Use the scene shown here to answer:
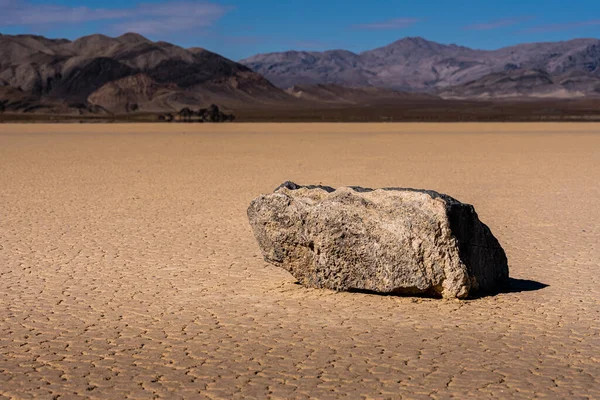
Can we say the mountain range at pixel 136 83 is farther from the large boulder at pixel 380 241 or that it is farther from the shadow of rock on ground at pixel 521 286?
the shadow of rock on ground at pixel 521 286

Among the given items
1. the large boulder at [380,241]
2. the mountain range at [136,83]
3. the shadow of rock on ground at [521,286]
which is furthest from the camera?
the mountain range at [136,83]

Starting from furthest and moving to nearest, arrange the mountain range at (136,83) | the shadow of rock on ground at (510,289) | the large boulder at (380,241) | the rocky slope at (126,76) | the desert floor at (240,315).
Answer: the rocky slope at (126,76)
the mountain range at (136,83)
the shadow of rock on ground at (510,289)
the large boulder at (380,241)
the desert floor at (240,315)

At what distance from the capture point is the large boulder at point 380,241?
655 centimetres

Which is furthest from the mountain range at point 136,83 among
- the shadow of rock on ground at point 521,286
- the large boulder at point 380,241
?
the shadow of rock on ground at point 521,286

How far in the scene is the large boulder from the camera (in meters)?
6.55

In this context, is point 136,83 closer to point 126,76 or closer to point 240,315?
point 126,76

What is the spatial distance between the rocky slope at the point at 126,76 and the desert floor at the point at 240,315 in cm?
8551

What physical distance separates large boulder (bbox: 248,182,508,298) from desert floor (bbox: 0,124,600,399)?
0.60 ft

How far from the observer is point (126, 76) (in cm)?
12362

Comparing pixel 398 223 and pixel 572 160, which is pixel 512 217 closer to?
pixel 398 223

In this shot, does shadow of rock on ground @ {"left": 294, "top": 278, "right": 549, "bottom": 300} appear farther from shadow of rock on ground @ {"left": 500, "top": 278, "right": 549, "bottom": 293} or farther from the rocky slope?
the rocky slope

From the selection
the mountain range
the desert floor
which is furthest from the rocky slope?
the desert floor

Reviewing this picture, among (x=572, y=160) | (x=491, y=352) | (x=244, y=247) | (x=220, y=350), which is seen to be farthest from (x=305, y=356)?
(x=572, y=160)

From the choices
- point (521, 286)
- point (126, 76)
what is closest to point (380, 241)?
point (521, 286)
